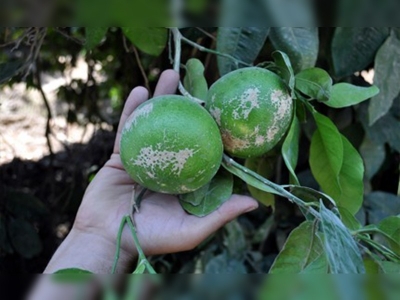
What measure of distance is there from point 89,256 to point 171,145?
0.68 feet

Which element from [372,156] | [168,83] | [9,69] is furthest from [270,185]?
[9,69]

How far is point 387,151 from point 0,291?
38.1 inches

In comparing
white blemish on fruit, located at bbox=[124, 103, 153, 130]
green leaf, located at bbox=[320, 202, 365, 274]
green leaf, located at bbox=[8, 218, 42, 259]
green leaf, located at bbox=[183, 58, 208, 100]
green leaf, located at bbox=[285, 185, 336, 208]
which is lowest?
green leaf, located at bbox=[8, 218, 42, 259]

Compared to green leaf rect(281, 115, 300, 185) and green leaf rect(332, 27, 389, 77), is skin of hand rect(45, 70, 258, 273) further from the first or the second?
green leaf rect(332, 27, 389, 77)

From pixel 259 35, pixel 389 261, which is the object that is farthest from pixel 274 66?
pixel 389 261

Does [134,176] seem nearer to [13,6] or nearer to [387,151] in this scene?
[13,6]

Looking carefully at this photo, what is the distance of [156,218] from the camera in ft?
2.38

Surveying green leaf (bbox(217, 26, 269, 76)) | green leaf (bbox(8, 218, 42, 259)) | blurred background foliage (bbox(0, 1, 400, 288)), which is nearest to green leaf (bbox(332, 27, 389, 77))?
blurred background foliage (bbox(0, 1, 400, 288))

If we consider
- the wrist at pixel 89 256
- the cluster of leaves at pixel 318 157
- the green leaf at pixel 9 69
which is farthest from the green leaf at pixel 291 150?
the green leaf at pixel 9 69

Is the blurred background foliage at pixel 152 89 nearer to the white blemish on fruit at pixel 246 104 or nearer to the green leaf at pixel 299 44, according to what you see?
the green leaf at pixel 299 44

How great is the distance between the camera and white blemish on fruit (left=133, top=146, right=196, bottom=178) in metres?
0.57

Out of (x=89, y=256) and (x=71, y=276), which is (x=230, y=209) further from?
(x=71, y=276)

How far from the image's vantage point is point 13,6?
1.23 ft

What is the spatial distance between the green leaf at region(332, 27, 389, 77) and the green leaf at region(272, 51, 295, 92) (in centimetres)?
26
